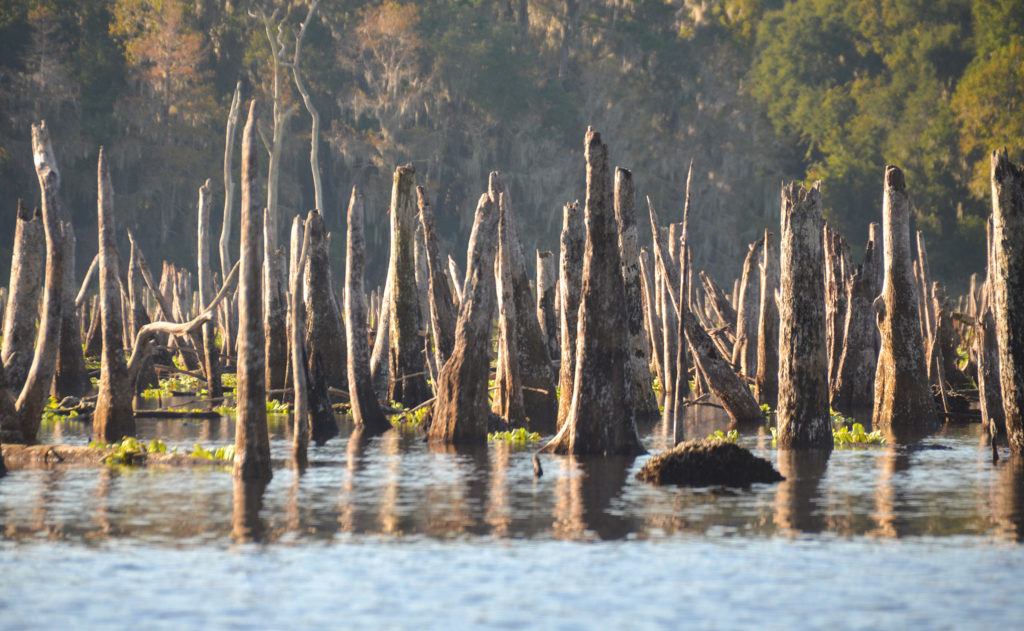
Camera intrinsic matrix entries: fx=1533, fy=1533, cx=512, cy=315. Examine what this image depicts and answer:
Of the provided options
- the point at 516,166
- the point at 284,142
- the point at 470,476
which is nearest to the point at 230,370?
the point at 470,476

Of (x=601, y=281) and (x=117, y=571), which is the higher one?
(x=601, y=281)

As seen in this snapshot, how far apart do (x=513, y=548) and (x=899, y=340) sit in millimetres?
9731

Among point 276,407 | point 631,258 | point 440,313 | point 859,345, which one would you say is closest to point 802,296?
point 631,258

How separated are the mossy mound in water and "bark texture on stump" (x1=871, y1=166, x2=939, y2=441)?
499 cm

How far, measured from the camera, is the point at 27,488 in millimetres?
15312

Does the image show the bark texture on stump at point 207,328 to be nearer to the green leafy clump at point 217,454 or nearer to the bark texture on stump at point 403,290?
the bark texture on stump at point 403,290

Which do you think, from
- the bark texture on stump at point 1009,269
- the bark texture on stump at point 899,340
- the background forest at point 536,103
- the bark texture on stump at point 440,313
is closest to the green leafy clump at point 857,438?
the bark texture on stump at point 899,340

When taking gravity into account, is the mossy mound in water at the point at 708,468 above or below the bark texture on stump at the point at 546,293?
below

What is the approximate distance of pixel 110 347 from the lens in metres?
18.8

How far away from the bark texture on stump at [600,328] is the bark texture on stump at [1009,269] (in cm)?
389

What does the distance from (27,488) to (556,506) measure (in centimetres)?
542

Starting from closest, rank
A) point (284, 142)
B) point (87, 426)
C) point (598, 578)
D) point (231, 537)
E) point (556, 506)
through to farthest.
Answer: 1. point (598, 578)
2. point (231, 537)
3. point (556, 506)
4. point (87, 426)
5. point (284, 142)

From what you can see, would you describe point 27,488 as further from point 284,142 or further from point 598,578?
point 284,142

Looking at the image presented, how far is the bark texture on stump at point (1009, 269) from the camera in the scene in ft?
50.8
